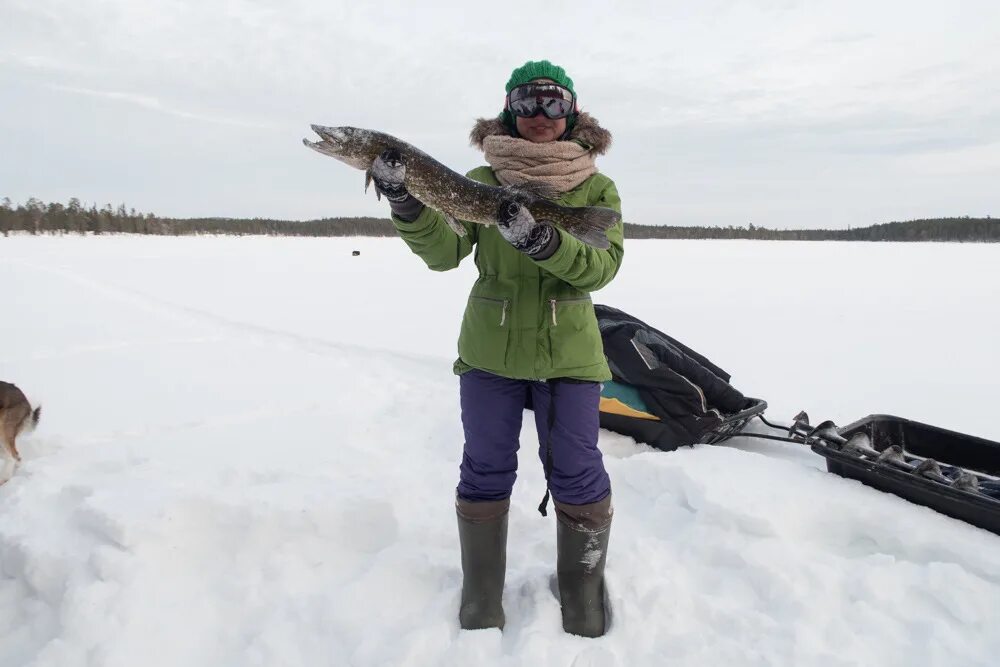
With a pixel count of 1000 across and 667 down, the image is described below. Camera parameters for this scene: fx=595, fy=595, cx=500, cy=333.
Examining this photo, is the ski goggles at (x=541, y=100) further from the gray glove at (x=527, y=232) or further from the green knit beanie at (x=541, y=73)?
the gray glove at (x=527, y=232)

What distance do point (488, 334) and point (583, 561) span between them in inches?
40.3

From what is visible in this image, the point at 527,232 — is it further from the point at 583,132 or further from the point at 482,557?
the point at 482,557

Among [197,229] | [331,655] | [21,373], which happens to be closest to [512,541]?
[331,655]

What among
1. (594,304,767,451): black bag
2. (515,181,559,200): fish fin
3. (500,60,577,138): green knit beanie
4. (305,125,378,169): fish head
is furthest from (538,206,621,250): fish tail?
(594,304,767,451): black bag

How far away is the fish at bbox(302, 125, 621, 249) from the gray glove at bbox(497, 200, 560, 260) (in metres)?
0.06

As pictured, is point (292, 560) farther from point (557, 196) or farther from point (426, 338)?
point (426, 338)

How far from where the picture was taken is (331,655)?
231 centimetres

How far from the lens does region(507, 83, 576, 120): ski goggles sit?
92.4 inches

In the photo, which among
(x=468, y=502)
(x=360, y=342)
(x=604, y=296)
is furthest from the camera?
(x=604, y=296)

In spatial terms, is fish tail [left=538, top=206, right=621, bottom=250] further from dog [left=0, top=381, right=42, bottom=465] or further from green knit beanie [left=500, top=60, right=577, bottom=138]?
dog [left=0, top=381, right=42, bottom=465]

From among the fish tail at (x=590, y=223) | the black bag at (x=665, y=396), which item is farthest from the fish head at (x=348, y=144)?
the black bag at (x=665, y=396)

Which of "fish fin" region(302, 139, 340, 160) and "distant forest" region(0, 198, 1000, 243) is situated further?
"distant forest" region(0, 198, 1000, 243)

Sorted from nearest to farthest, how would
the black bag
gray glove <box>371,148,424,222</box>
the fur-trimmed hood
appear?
gray glove <box>371,148,424,222</box> < the fur-trimmed hood < the black bag

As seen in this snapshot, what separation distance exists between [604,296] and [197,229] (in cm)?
8440
